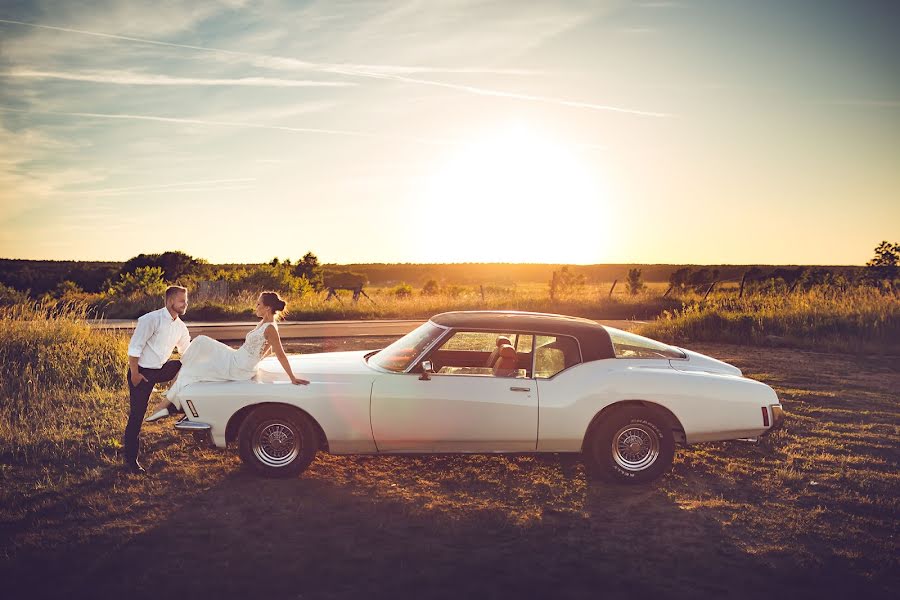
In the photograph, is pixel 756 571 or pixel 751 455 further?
pixel 751 455

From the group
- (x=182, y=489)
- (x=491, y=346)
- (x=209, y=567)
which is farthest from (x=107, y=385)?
(x=209, y=567)

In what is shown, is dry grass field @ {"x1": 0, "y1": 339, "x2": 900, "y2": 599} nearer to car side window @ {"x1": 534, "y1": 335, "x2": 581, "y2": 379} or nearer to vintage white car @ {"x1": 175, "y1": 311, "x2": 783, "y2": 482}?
vintage white car @ {"x1": 175, "y1": 311, "x2": 783, "y2": 482}

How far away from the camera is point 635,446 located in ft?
21.2

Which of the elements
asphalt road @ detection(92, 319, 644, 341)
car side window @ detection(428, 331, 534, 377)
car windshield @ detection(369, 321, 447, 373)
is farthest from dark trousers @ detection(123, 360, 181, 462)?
asphalt road @ detection(92, 319, 644, 341)

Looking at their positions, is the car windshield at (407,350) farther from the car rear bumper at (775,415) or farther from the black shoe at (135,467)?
the car rear bumper at (775,415)

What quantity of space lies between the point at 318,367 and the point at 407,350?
2.86ft

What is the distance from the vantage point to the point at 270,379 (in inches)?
263

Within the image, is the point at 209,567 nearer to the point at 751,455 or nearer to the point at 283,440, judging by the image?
the point at 283,440

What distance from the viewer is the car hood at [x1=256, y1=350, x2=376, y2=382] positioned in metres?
6.62

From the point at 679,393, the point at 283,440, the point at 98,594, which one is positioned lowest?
the point at 98,594

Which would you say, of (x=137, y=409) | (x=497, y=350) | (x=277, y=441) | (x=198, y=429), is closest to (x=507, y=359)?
(x=497, y=350)

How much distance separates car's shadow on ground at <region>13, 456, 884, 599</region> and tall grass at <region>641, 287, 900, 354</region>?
13.6 m

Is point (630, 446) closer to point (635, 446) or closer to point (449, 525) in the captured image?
point (635, 446)

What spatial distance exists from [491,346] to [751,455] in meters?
2.99
